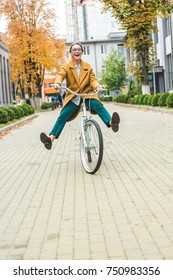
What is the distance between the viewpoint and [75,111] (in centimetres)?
720

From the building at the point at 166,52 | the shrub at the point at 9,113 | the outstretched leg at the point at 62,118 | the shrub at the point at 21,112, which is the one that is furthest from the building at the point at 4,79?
the outstretched leg at the point at 62,118

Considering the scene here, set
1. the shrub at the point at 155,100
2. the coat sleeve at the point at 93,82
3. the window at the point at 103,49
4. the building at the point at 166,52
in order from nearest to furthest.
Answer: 1. the coat sleeve at the point at 93,82
2. the shrub at the point at 155,100
3. the building at the point at 166,52
4. the window at the point at 103,49

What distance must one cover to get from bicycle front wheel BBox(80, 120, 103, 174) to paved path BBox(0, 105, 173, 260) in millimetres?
172

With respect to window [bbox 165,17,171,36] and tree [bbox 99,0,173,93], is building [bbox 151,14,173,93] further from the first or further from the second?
tree [bbox 99,0,173,93]

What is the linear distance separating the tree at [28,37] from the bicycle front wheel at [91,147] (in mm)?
36104

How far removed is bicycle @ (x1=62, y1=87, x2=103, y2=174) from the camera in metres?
6.64

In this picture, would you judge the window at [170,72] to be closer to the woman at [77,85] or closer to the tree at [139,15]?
the tree at [139,15]

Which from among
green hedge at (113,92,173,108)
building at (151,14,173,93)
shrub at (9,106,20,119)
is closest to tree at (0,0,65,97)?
building at (151,14,173,93)

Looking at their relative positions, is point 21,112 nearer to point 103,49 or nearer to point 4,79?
point 4,79

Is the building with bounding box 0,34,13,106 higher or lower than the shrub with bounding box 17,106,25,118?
higher

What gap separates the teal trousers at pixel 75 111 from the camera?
6957 mm

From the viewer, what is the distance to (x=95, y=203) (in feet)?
17.2

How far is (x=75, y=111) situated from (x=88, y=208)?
2.47m

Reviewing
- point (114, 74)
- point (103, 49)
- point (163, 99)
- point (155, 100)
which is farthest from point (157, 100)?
point (103, 49)
